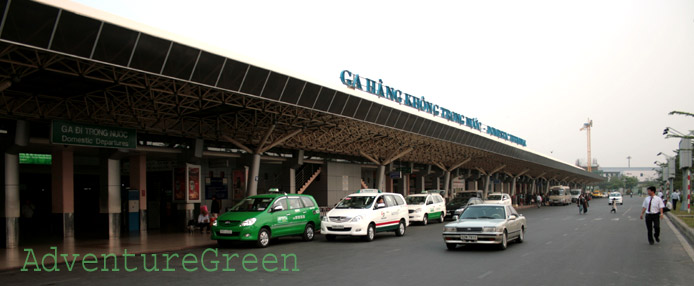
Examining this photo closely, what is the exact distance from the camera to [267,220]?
682 inches

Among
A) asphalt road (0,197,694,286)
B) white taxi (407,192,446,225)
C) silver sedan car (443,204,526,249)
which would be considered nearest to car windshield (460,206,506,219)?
silver sedan car (443,204,526,249)

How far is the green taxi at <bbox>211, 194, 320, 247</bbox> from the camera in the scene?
659 inches

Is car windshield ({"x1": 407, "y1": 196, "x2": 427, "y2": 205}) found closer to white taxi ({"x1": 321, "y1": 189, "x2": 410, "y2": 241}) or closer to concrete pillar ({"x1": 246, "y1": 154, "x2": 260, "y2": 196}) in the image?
white taxi ({"x1": 321, "y1": 189, "x2": 410, "y2": 241})

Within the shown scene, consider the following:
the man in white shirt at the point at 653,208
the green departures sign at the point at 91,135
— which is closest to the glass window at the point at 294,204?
the green departures sign at the point at 91,135

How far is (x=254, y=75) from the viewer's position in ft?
57.3

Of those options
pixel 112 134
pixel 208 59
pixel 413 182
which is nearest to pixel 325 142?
pixel 112 134

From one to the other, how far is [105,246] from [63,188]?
4209 mm

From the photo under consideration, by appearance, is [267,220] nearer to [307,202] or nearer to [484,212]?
[307,202]

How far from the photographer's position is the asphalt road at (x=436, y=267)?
1024 centimetres

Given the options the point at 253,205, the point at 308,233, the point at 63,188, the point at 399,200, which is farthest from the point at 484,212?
the point at 63,188

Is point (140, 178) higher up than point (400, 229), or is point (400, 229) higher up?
point (140, 178)

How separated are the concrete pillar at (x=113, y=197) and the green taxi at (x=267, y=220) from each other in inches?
234

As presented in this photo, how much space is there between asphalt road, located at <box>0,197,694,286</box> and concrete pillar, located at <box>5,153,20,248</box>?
13.7 feet

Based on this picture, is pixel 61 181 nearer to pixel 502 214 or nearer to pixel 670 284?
pixel 502 214
